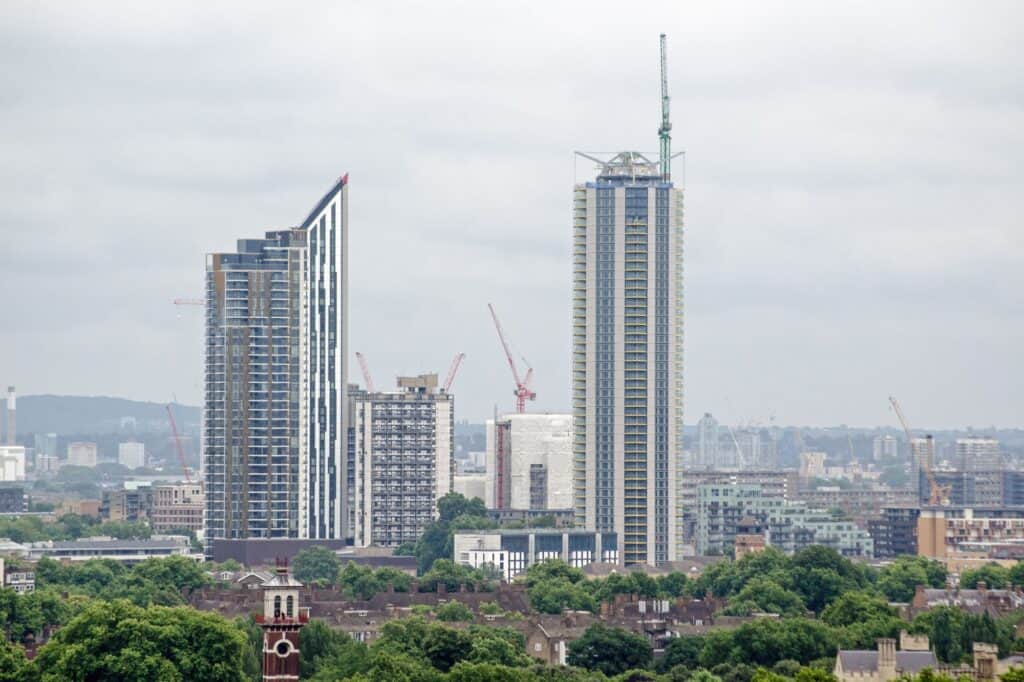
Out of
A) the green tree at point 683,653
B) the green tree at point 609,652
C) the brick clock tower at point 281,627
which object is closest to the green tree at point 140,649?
the brick clock tower at point 281,627

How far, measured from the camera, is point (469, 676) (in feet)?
390

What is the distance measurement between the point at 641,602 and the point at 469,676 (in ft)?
248

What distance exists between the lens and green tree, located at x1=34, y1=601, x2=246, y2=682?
12100 cm

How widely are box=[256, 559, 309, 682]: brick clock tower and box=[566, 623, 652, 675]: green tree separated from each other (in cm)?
5629

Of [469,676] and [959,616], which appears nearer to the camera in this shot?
[469,676]

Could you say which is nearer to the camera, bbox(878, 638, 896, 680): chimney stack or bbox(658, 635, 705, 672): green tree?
bbox(878, 638, 896, 680): chimney stack

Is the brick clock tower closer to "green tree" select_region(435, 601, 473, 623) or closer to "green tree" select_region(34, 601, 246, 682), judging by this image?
Answer: "green tree" select_region(34, 601, 246, 682)

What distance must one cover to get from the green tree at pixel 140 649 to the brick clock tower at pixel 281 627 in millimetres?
23998

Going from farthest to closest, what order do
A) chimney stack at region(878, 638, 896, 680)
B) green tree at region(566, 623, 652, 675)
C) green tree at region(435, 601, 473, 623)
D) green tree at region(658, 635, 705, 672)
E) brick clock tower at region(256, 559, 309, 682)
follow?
1. green tree at region(435, 601, 473, 623)
2. green tree at region(658, 635, 705, 672)
3. green tree at region(566, 623, 652, 675)
4. chimney stack at region(878, 638, 896, 680)
5. brick clock tower at region(256, 559, 309, 682)

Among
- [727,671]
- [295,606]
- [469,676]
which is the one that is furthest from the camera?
[727,671]

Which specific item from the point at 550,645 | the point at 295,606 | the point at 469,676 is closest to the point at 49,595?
the point at 550,645

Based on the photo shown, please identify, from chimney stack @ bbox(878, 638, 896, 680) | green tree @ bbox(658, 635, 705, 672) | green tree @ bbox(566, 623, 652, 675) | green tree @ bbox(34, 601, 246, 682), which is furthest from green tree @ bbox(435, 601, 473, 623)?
green tree @ bbox(34, 601, 246, 682)

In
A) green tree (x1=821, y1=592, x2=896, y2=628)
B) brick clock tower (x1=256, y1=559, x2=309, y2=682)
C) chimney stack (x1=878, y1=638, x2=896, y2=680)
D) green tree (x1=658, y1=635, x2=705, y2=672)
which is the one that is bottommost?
green tree (x1=658, y1=635, x2=705, y2=672)

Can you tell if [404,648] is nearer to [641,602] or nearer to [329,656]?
[329,656]
